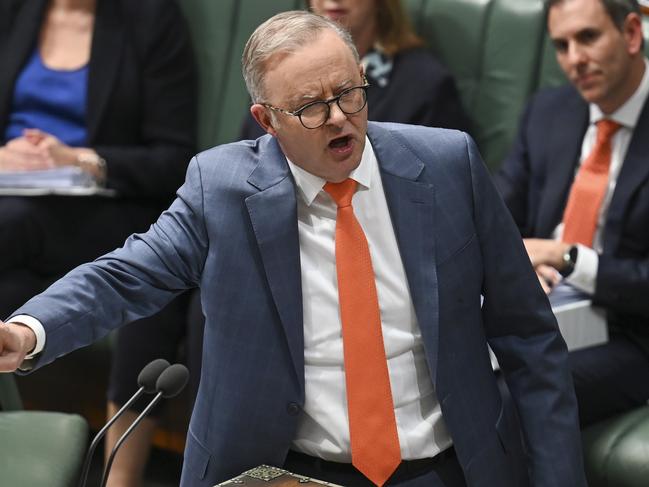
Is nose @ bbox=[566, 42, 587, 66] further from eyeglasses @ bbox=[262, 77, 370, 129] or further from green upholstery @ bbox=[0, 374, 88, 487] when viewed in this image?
green upholstery @ bbox=[0, 374, 88, 487]

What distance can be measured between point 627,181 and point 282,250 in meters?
1.14

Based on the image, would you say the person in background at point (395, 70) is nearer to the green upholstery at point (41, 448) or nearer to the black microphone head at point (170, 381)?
the green upholstery at point (41, 448)

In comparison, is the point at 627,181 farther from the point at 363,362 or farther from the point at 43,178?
the point at 43,178

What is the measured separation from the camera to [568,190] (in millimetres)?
2949

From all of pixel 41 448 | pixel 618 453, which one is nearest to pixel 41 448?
pixel 41 448

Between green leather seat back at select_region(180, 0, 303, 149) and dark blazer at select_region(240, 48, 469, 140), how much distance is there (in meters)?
0.41

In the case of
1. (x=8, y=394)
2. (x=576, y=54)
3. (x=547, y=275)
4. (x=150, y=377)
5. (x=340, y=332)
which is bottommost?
(x=8, y=394)

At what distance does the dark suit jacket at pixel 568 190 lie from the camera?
2732 mm

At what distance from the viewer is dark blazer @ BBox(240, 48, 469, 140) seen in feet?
10.6

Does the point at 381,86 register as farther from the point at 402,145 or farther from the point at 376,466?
the point at 376,466

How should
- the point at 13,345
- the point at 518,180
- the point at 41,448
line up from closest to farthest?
the point at 13,345
the point at 41,448
the point at 518,180

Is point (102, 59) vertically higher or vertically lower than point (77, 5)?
lower

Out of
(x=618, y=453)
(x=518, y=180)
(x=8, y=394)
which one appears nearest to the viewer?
(x=618, y=453)

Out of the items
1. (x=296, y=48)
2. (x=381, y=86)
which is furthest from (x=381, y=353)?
(x=381, y=86)
